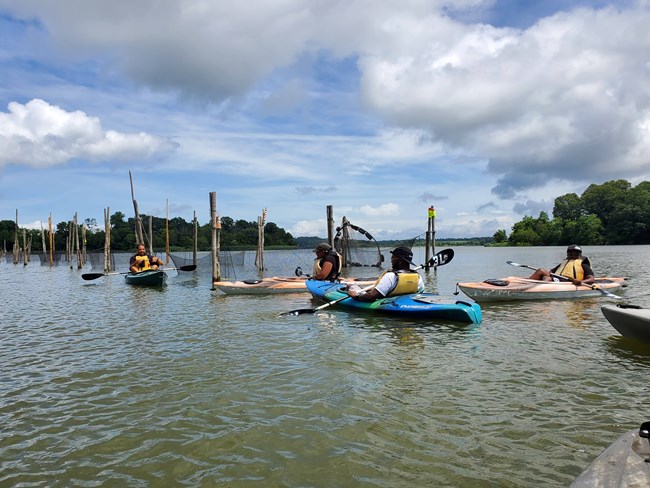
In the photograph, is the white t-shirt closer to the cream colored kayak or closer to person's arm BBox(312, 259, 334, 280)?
person's arm BBox(312, 259, 334, 280)

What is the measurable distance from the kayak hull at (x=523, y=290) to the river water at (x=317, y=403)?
3.09 m

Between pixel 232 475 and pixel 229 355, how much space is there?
3.57 m

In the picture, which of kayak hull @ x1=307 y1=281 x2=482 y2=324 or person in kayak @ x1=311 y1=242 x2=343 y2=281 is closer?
kayak hull @ x1=307 y1=281 x2=482 y2=324

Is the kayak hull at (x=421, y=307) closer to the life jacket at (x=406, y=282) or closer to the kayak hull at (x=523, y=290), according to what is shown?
the life jacket at (x=406, y=282)

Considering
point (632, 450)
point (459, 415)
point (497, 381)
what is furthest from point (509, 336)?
point (632, 450)

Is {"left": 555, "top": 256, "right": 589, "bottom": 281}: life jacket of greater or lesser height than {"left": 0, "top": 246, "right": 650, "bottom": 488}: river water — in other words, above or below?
above

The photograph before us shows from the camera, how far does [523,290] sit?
12422 mm

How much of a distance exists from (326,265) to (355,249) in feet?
46.9

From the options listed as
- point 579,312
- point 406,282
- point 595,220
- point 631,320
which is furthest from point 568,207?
point 631,320

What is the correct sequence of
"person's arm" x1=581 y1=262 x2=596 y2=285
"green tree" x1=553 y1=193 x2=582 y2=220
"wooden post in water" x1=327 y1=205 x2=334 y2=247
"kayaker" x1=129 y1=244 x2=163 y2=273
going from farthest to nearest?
"green tree" x1=553 y1=193 x2=582 y2=220 → "wooden post in water" x1=327 y1=205 x2=334 y2=247 → "kayaker" x1=129 y1=244 x2=163 y2=273 → "person's arm" x1=581 y1=262 x2=596 y2=285

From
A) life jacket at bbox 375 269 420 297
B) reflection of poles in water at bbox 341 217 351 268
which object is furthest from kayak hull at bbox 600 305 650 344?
reflection of poles in water at bbox 341 217 351 268

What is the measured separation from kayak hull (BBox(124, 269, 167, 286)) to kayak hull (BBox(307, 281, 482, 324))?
9.40 m

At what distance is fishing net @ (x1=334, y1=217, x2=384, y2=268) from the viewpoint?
2686cm

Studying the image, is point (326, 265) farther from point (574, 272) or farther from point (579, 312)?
point (574, 272)
